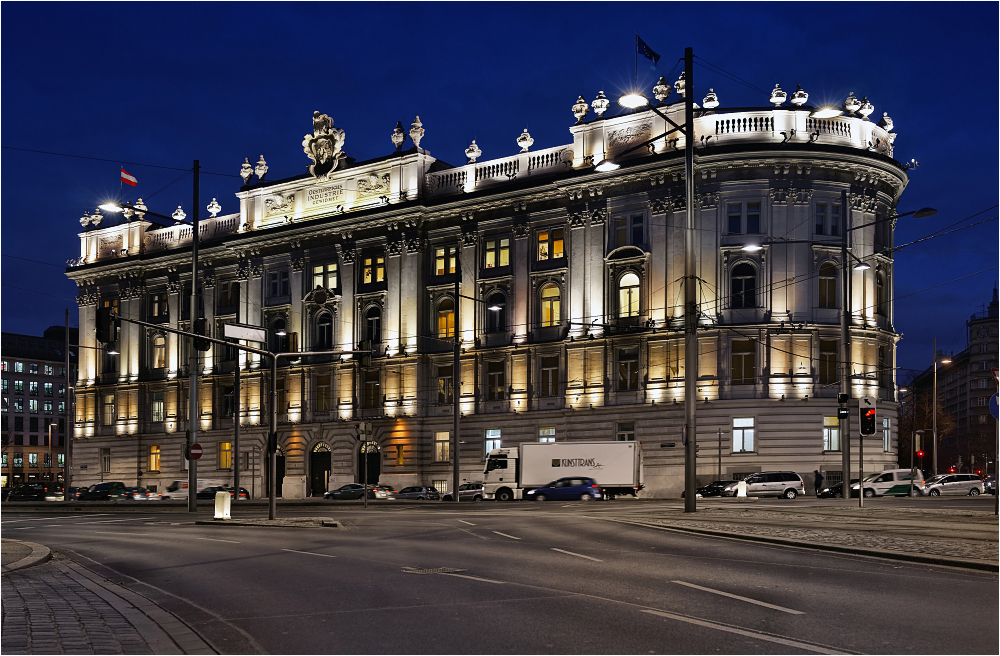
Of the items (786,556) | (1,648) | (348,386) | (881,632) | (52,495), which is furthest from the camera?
(52,495)

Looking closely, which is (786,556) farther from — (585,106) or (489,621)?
(585,106)

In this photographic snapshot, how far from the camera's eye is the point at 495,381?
65375 millimetres

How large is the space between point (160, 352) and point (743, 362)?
45.0 metres

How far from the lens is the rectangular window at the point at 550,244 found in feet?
208

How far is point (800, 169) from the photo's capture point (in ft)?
186

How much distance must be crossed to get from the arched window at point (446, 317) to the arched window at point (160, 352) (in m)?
24.8

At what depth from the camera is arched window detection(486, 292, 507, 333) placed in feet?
213

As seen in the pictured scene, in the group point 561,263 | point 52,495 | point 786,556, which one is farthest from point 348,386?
point 786,556

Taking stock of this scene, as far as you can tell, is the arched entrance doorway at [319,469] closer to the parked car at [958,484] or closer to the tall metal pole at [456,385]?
the tall metal pole at [456,385]

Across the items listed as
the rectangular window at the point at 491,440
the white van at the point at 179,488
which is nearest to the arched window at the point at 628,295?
the rectangular window at the point at 491,440

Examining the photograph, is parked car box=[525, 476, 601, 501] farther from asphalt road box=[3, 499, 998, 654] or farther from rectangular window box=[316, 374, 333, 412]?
asphalt road box=[3, 499, 998, 654]

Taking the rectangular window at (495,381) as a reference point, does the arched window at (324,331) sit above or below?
above

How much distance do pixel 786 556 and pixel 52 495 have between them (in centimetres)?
7785

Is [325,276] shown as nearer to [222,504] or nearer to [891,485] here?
[891,485]
